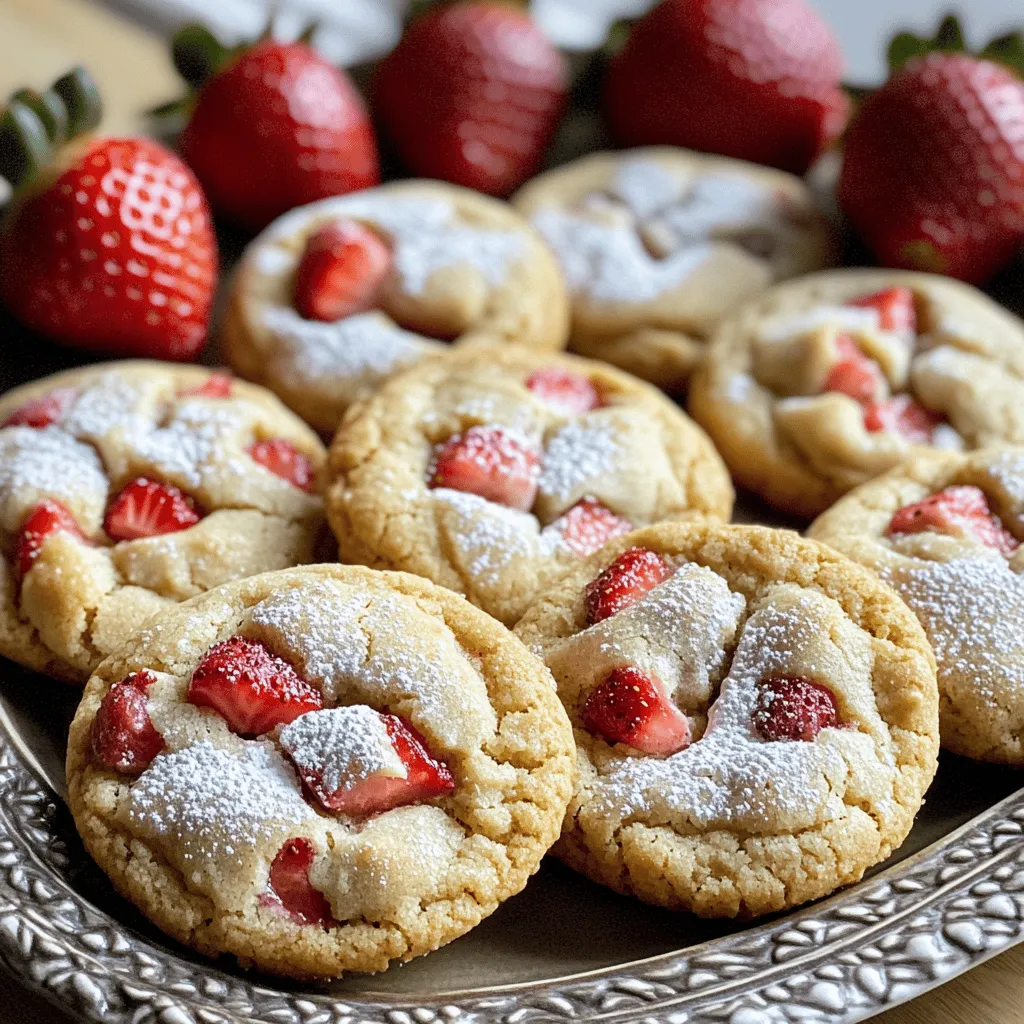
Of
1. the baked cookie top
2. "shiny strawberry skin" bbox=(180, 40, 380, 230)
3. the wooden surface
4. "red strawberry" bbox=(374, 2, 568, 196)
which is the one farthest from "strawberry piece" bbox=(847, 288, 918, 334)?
the wooden surface

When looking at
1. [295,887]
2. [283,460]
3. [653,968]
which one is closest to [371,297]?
[283,460]

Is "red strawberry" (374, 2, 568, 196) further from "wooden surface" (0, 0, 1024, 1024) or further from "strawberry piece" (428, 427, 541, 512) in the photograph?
"strawberry piece" (428, 427, 541, 512)

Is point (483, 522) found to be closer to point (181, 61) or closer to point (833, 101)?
point (181, 61)

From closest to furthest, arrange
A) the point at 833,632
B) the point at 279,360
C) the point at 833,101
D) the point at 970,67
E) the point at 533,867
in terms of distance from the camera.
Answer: the point at 533,867, the point at 833,632, the point at 279,360, the point at 970,67, the point at 833,101

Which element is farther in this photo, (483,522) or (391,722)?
(483,522)

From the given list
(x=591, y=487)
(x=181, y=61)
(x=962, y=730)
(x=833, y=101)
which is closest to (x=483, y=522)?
(x=591, y=487)

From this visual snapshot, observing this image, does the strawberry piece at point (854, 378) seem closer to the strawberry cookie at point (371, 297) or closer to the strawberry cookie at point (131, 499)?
the strawberry cookie at point (371, 297)
